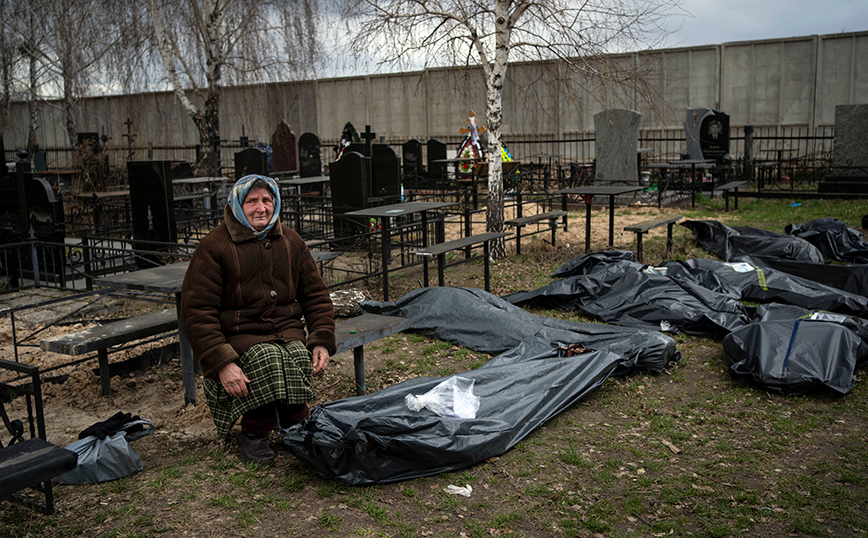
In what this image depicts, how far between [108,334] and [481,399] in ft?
8.39

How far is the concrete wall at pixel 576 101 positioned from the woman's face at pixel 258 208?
1475 cm

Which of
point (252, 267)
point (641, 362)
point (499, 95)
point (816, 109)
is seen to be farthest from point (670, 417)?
point (816, 109)

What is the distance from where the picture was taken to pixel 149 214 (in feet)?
29.9

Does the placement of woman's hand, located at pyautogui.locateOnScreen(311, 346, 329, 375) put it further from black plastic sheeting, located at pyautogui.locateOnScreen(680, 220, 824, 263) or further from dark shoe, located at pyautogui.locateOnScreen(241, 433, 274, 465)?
black plastic sheeting, located at pyautogui.locateOnScreen(680, 220, 824, 263)

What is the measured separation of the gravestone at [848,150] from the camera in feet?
49.3

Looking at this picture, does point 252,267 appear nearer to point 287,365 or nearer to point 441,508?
point 287,365

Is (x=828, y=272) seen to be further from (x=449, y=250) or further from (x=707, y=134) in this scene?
(x=707, y=134)

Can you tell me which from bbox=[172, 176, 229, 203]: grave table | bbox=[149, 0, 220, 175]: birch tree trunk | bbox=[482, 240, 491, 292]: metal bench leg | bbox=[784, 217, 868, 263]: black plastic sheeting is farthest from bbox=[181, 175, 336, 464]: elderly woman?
bbox=[149, 0, 220, 175]: birch tree trunk

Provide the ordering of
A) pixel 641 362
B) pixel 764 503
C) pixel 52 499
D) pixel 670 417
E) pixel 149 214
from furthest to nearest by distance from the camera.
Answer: pixel 149 214, pixel 641 362, pixel 670 417, pixel 764 503, pixel 52 499

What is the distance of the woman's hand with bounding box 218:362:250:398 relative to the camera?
3.38m

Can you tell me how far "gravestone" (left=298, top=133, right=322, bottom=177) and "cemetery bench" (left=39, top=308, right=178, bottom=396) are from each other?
1205cm

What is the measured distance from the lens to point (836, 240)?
30.1 feet

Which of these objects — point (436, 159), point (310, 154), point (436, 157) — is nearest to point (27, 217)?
point (310, 154)

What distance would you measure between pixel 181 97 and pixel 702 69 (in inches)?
680
